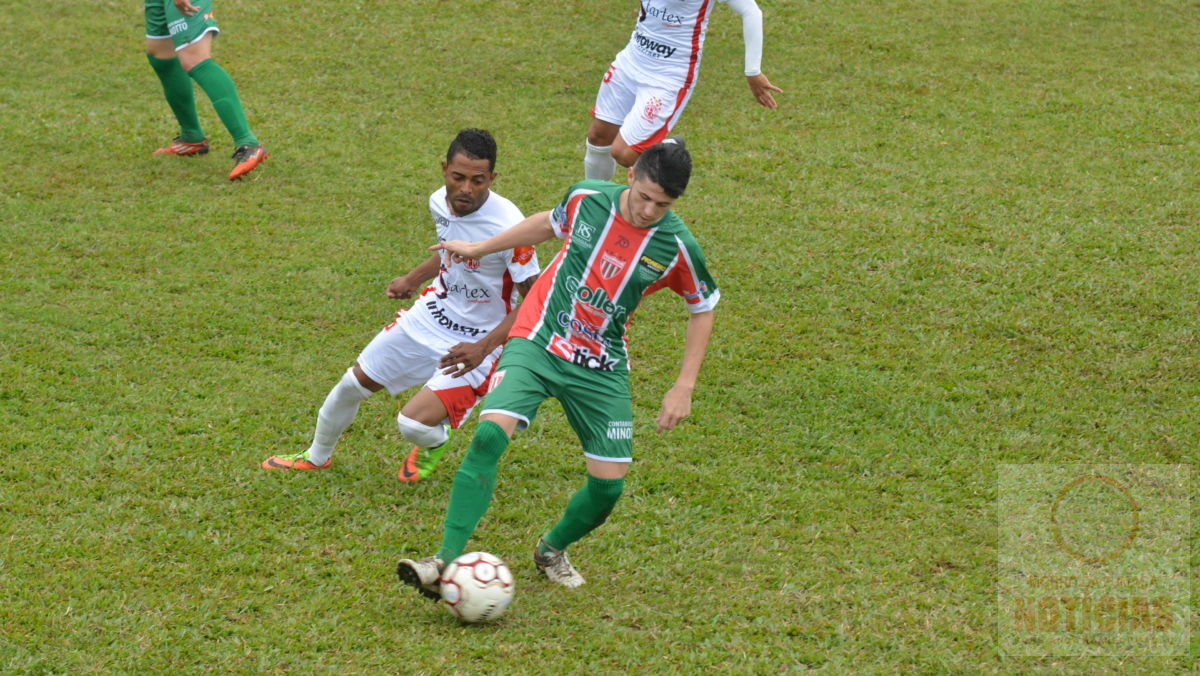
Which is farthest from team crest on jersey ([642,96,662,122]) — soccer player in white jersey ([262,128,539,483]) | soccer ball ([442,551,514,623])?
soccer ball ([442,551,514,623])

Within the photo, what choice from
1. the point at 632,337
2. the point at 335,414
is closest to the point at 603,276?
the point at 335,414

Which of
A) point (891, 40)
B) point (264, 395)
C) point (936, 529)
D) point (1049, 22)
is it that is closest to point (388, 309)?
point (264, 395)

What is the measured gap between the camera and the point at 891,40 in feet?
42.9

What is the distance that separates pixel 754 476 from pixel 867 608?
4.10 feet

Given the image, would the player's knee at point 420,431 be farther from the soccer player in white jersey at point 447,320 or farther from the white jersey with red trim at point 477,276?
the white jersey with red trim at point 477,276

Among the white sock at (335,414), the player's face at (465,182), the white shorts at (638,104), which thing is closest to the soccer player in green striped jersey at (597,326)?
the player's face at (465,182)

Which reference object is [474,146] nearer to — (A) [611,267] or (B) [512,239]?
(B) [512,239]

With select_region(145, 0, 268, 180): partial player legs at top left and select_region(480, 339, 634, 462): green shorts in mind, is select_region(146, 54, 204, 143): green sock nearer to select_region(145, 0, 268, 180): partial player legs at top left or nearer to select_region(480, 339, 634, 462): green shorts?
select_region(145, 0, 268, 180): partial player legs at top left

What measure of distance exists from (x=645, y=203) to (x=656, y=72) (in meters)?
3.94

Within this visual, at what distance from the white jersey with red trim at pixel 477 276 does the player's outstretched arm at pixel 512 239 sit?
0.28 metres

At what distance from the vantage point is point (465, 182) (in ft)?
18.0

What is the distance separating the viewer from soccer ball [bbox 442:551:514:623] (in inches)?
181

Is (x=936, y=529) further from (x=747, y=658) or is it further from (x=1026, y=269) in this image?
(x=1026, y=269)

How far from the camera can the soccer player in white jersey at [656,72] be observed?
827 centimetres
